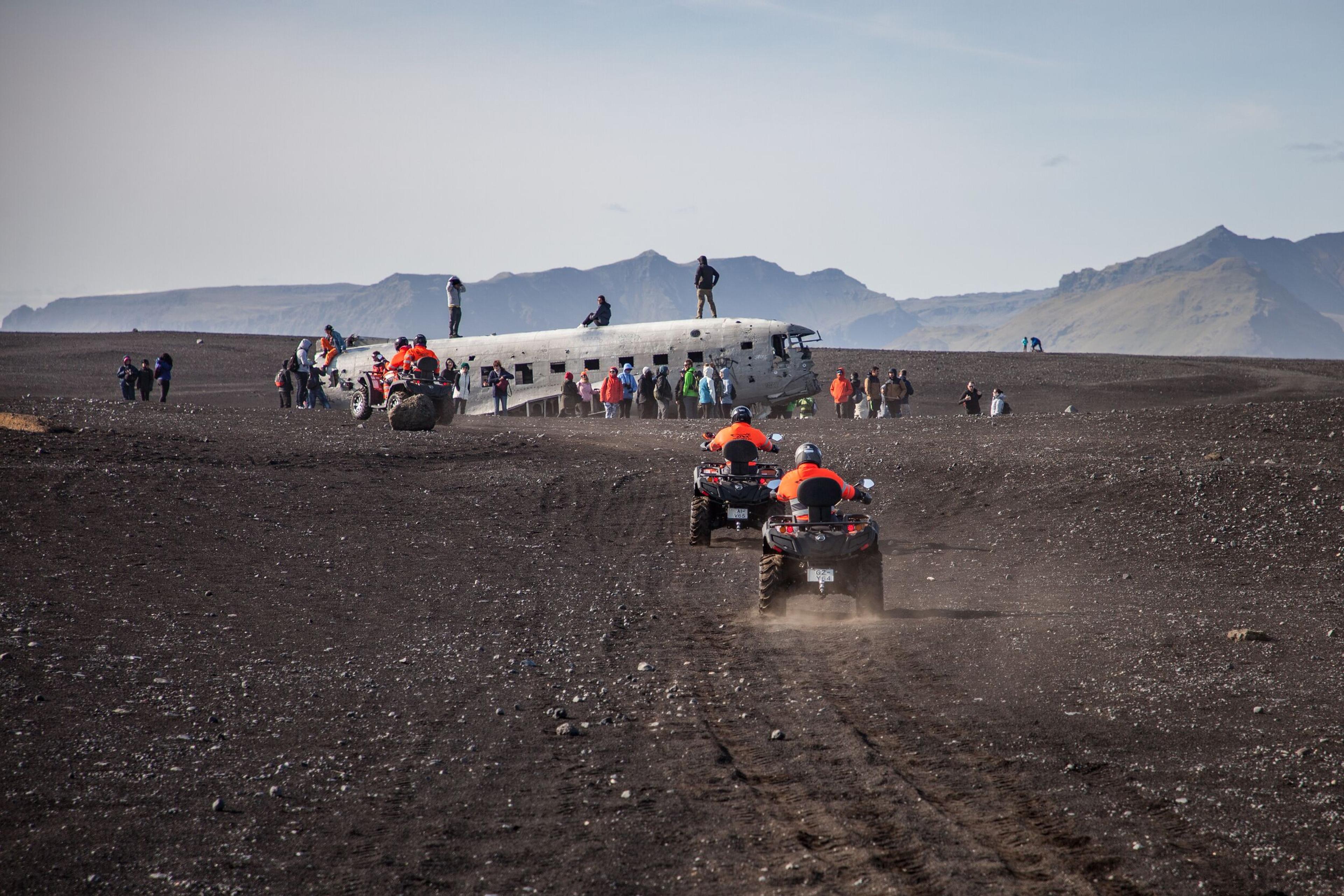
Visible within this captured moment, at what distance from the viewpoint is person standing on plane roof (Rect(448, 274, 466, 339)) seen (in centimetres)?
3469

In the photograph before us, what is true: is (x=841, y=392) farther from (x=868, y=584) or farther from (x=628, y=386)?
(x=868, y=584)

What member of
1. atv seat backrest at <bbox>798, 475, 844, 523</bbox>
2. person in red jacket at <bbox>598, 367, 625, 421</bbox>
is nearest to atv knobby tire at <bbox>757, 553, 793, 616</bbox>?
atv seat backrest at <bbox>798, 475, 844, 523</bbox>

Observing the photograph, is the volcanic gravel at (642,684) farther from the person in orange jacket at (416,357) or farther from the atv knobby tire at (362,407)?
the atv knobby tire at (362,407)

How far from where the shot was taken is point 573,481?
20938mm

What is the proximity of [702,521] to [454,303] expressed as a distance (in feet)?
73.8

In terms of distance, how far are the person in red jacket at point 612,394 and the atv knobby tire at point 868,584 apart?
74.0 feet

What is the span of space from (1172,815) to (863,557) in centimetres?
534

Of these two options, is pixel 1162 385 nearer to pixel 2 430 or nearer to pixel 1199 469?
pixel 1199 469

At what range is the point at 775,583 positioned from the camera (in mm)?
10953

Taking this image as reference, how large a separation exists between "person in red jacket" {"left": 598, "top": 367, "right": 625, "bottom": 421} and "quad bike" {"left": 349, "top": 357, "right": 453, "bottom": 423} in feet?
21.3

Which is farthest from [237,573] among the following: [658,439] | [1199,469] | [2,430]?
[1199,469]

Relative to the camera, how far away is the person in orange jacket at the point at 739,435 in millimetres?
16062

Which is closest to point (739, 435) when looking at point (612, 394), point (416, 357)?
point (416, 357)

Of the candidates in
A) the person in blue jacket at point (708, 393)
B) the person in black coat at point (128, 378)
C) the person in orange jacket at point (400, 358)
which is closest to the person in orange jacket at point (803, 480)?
the person in orange jacket at point (400, 358)
